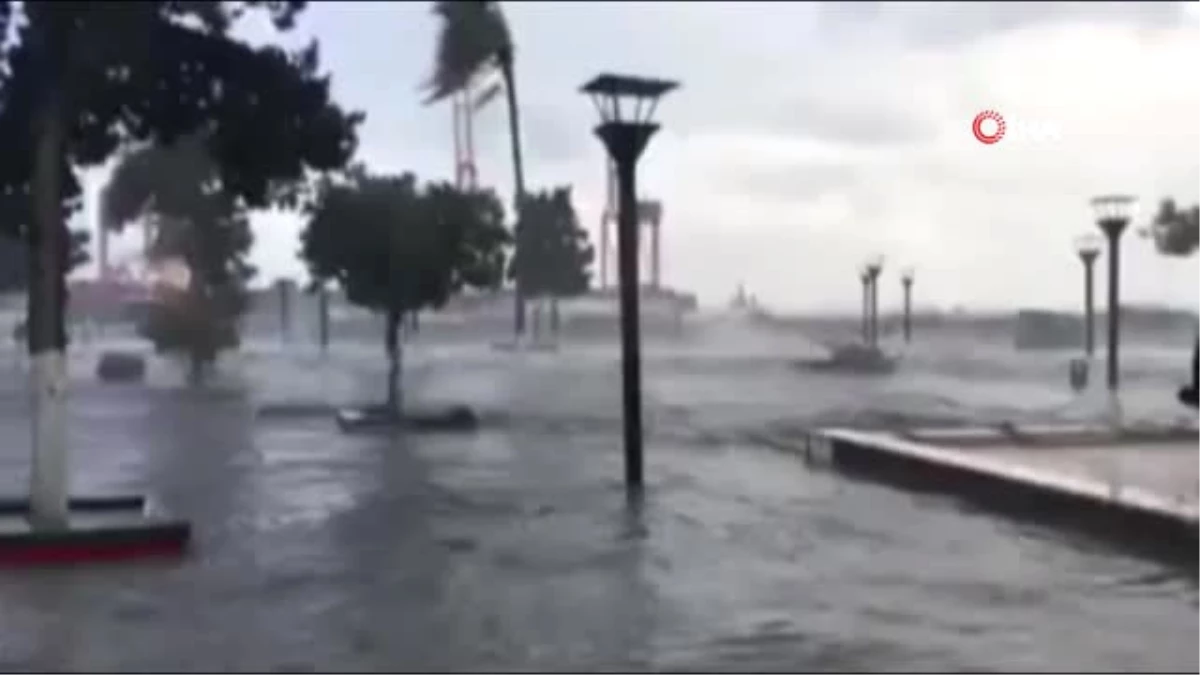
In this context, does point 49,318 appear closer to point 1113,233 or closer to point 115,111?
point 115,111

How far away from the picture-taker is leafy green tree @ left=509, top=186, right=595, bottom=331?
33.7 meters

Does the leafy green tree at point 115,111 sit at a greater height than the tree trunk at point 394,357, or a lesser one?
greater

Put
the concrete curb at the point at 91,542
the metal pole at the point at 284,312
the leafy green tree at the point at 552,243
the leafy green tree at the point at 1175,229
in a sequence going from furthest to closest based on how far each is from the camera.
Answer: the metal pole at the point at 284,312 → the leafy green tree at the point at 552,243 → the leafy green tree at the point at 1175,229 → the concrete curb at the point at 91,542

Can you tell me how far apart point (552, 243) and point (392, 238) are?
41.8 feet

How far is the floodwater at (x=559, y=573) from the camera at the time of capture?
7.07 metres

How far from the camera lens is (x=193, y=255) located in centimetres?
3023

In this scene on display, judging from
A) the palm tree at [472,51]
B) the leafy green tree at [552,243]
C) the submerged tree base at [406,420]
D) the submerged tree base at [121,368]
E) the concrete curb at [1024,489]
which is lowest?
the submerged tree base at [121,368]

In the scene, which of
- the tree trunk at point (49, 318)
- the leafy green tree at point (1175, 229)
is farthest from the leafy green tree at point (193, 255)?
the tree trunk at point (49, 318)

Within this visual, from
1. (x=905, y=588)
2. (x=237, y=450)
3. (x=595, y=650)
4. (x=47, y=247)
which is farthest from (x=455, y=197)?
(x=595, y=650)

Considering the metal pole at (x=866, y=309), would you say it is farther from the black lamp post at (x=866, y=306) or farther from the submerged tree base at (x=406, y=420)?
the submerged tree base at (x=406, y=420)

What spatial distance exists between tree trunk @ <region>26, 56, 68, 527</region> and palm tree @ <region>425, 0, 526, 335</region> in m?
20.0

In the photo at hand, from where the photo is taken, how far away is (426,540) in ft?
34.1

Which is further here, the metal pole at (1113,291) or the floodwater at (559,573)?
the metal pole at (1113,291)

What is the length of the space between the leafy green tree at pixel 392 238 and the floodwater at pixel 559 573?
240 cm
